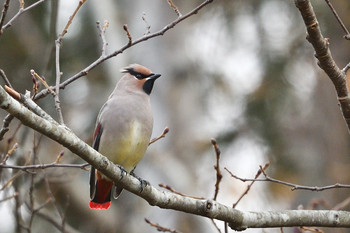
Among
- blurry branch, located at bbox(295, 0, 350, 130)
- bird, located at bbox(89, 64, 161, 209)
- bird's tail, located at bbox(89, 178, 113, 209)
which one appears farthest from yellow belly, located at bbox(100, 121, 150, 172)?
blurry branch, located at bbox(295, 0, 350, 130)

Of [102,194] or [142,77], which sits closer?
[102,194]

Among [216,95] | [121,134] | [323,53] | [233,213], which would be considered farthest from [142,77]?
[216,95]

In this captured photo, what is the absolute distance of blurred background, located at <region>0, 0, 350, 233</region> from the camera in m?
8.27

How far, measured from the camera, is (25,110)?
283cm

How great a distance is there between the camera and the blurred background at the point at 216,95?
827 centimetres

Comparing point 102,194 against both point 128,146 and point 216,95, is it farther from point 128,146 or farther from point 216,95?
point 216,95

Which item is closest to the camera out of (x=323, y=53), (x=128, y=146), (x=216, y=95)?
(x=323, y=53)

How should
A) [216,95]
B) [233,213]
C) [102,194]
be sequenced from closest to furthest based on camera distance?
[233,213] < [102,194] < [216,95]

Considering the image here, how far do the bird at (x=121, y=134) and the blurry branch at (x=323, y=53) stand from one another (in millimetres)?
1472

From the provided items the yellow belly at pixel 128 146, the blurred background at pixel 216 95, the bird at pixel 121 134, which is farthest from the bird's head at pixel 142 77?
the blurred background at pixel 216 95

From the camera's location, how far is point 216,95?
9.55 m

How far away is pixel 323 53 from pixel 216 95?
6.26 metres

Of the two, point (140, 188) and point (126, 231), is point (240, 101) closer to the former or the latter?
point (126, 231)

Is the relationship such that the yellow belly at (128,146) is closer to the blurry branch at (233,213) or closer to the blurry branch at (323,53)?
the blurry branch at (233,213)
